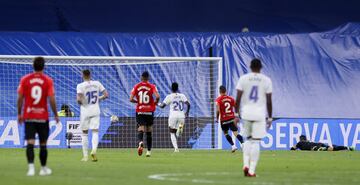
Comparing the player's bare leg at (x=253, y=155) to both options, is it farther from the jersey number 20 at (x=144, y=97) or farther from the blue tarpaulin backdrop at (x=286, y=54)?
the blue tarpaulin backdrop at (x=286, y=54)

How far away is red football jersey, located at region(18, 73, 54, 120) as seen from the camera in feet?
54.9

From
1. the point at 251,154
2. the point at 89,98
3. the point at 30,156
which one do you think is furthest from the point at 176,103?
the point at 30,156

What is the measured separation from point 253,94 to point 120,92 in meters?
20.1

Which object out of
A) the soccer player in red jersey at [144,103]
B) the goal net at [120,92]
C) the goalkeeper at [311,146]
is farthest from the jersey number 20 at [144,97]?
the goalkeeper at [311,146]

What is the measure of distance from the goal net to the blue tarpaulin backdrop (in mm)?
1622

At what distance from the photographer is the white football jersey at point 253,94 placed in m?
17.2

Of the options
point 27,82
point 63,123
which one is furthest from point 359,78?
point 27,82

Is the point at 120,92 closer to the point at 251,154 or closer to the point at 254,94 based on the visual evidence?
the point at 254,94

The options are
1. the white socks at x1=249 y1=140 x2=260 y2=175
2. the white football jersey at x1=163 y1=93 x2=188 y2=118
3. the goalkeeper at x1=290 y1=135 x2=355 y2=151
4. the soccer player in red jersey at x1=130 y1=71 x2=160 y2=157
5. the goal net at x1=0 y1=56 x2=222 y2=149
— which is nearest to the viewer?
the white socks at x1=249 y1=140 x2=260 y2=175

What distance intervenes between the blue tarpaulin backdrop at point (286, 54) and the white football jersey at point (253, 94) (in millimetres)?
20901

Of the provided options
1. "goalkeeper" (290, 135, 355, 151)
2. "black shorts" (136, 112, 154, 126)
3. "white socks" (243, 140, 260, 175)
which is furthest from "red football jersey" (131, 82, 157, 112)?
"white socks" (243, 140, 260, 175)

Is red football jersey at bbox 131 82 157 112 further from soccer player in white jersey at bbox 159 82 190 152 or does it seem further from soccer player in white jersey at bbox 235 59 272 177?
soccer player in white jersey at bbox 235 59 272 177

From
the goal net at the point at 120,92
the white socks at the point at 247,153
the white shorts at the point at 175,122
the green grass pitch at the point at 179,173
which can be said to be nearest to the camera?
the green grass pitch at the point at 179,173

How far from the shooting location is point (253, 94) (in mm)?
17203
